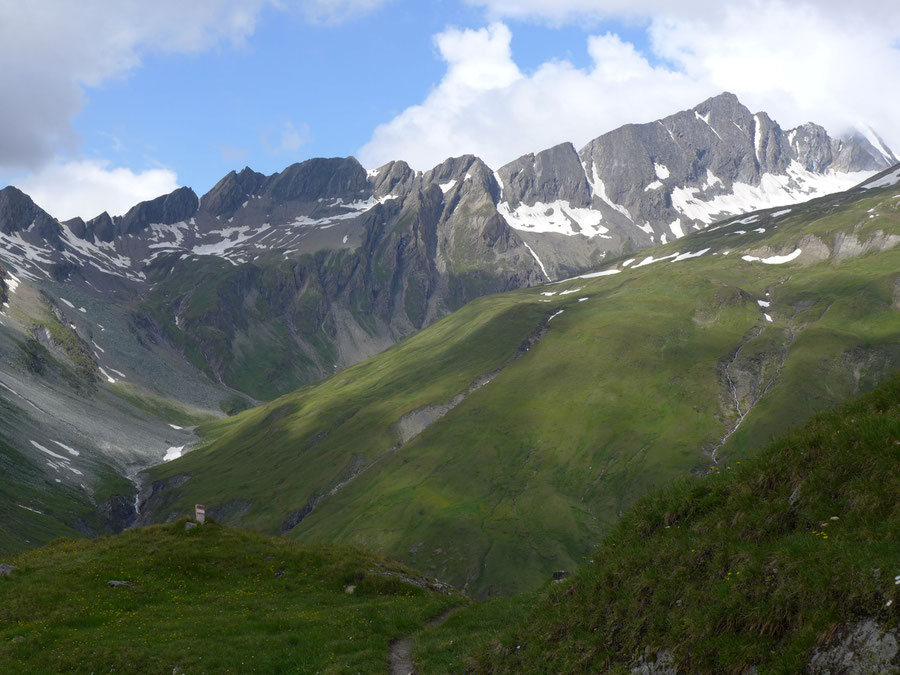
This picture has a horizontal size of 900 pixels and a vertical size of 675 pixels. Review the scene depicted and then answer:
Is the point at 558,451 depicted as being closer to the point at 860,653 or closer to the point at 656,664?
the point at 656,664

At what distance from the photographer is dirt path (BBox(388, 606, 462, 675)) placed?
23.2 meters

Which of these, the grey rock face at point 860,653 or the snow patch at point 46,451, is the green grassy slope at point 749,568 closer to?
the grey rock face at point 860,653

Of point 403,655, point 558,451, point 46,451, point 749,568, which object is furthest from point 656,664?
point 46,451

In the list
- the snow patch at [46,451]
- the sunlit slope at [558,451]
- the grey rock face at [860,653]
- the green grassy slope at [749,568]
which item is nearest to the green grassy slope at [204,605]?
the green grassy slope at [749,568]

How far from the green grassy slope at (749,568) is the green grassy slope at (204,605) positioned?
864cm

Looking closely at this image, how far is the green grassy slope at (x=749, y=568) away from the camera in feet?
44.0

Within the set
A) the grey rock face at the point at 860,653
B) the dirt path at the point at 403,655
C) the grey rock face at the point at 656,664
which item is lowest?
the dirt path at the point at 403,655

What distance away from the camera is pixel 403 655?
82.1 feet

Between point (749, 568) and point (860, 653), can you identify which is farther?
point (749, 568)

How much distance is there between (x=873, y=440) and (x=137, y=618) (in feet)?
96.3

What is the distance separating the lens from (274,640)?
1031 inches

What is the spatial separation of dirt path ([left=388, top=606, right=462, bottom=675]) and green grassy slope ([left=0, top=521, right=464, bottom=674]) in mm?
390

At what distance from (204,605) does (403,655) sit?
1183 cm

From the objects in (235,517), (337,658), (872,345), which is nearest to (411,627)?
(337,658)
